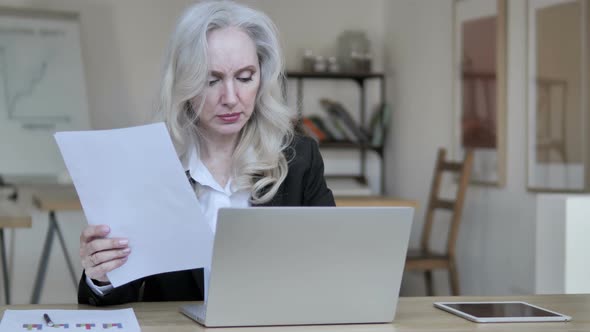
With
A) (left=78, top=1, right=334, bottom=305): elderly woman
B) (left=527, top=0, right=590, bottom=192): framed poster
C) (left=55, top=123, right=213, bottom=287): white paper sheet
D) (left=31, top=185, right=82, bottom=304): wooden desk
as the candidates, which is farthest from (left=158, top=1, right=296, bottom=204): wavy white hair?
(left=31, top=185, right=82, bottom=304): wooden desk

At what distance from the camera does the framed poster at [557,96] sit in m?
3.69

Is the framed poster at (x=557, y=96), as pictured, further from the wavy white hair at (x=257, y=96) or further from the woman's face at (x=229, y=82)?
the woman's face at (x=229, y=82)

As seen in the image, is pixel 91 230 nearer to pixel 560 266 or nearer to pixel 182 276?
pixel 182 276

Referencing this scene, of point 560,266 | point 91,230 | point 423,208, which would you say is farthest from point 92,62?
point 91,230

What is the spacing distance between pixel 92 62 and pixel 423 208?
209 centimetres

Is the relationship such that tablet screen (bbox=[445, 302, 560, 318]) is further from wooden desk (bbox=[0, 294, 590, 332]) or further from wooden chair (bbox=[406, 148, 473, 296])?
wooden chair (bbox=[406, 148, 473, 296])

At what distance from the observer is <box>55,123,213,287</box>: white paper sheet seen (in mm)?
1353

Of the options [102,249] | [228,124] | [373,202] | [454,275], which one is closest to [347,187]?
[373,202]

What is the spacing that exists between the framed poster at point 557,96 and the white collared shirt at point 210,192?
7.59ft

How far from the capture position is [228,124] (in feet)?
5.55

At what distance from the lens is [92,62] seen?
5027mm

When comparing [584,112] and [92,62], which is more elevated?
[92,62]

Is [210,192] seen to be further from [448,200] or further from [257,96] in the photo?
[448,200]

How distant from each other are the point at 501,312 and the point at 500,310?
0.07 ft
